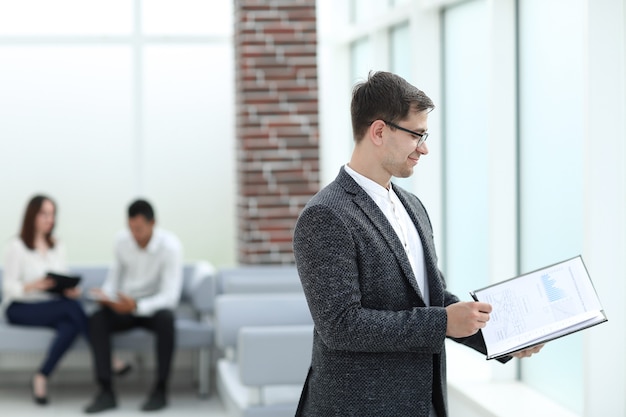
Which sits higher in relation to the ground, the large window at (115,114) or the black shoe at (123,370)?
the large window at (115,114)

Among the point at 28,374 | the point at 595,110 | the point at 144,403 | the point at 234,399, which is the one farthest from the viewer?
the point at 28,374

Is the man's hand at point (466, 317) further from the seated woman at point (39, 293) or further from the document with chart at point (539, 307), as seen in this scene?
the seated woman at point (39, 293)

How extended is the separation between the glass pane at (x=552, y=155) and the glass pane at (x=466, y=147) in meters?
0.69

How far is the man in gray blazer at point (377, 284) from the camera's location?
2.47 metres

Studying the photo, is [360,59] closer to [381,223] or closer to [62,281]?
[62,281]

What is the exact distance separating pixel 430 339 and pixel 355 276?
0.23 metres

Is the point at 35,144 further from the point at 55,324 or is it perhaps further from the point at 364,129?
the point at 364,129

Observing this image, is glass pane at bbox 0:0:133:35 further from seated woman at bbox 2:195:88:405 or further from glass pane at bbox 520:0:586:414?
glass pane at bbox 520:0:586:414

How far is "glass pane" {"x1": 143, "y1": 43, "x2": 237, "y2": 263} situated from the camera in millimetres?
9570

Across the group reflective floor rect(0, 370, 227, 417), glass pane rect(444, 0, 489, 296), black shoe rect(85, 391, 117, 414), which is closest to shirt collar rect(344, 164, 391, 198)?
glass pane rect(444, 0, 489, 296)

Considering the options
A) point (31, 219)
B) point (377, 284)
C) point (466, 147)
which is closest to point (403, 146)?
point (377, 284)

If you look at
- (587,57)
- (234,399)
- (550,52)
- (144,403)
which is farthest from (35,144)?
(587,57)

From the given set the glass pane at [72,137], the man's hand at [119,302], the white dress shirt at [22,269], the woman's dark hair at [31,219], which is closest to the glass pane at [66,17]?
the glass pane at [72,137]

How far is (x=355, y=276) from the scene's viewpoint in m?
2.49
